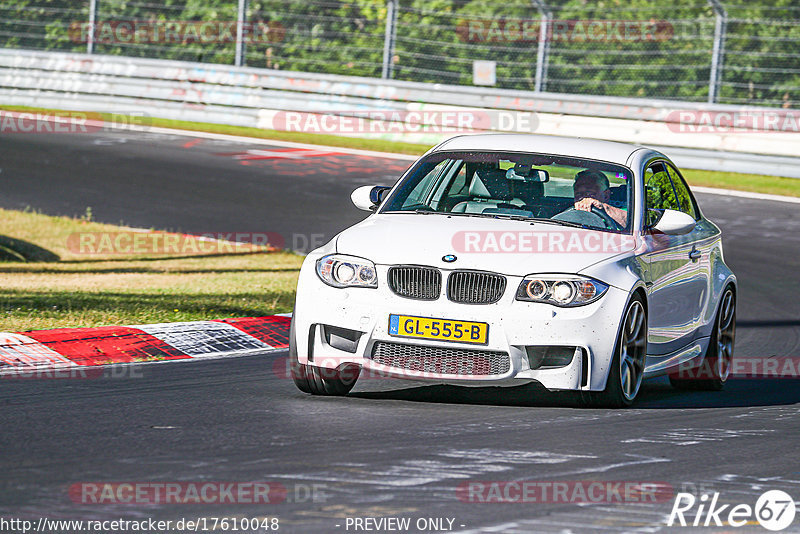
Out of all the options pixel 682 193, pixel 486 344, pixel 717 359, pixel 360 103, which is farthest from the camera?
pixel 360 103

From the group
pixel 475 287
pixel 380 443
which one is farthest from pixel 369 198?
pixel 380 443

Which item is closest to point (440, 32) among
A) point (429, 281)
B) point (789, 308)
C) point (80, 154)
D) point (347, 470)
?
point (80, 154)

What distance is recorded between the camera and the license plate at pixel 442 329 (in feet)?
23.1

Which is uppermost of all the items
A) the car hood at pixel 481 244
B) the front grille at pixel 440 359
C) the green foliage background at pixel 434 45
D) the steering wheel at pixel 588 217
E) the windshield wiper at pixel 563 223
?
the green foliage background at pixel 434 45

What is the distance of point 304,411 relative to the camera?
7.07m

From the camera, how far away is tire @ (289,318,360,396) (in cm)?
749

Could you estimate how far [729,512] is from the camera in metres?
5.28

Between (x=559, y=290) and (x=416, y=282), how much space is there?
2.52ft

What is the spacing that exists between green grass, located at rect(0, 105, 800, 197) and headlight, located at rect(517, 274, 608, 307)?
12.7 metres

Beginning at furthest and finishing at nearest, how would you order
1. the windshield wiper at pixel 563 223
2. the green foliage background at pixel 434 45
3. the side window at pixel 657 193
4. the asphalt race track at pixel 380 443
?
1. the green foliage background at pixel 434 45
2. the side window at pixel 657 193
3. the windshield wiper at pixel 563 223
4. the asphalt race track at pixel 380 443

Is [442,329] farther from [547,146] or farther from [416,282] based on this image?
[547,146]

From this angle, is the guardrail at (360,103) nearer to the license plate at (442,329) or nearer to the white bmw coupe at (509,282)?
the white bmw coupe at (509,282)

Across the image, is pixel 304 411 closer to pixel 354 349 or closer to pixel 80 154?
pixel 354 349

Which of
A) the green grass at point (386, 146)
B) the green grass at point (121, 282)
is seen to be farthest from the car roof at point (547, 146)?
the green grass at point (386, 146)
